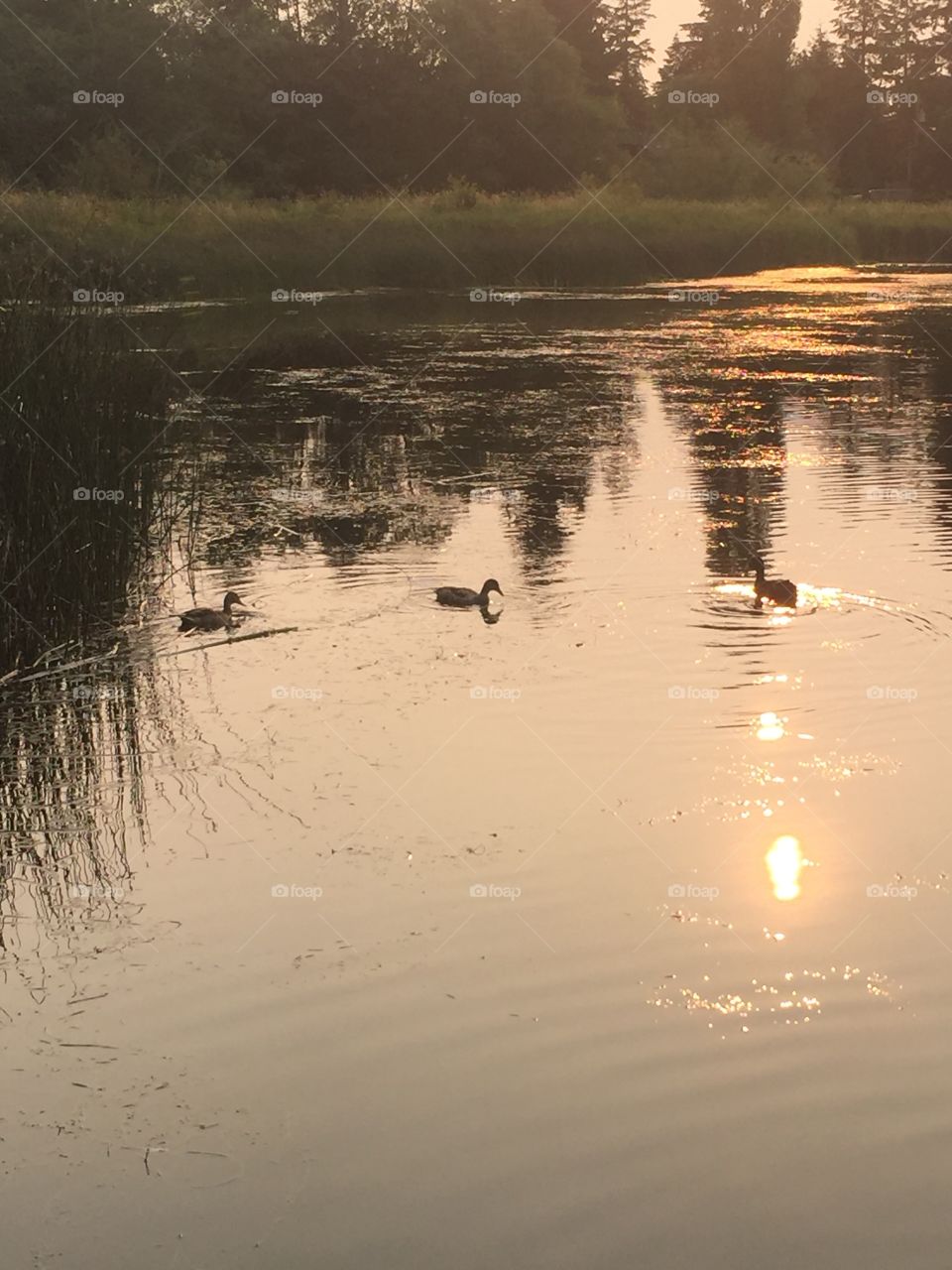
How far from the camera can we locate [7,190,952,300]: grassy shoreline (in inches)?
1240

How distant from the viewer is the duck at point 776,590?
1049 centimetres

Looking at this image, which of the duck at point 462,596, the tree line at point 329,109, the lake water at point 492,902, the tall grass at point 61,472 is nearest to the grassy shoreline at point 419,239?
the tree line at point 329,109

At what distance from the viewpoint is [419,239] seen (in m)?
36.5

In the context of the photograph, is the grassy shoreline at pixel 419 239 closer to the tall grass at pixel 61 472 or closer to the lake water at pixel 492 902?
the tall grass at pixel 61 472

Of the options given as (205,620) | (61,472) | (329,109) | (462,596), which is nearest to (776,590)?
(462,596)

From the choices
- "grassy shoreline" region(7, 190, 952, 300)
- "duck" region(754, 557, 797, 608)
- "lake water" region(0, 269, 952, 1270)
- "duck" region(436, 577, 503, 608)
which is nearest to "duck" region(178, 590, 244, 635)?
"lake water" region(0, 269, 952, 1270)

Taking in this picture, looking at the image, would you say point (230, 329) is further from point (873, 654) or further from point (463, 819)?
point (463, 819)

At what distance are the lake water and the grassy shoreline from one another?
1659 cm

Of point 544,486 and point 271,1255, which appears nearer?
point 271,1255

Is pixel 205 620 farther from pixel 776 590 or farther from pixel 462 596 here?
pixel 776 590

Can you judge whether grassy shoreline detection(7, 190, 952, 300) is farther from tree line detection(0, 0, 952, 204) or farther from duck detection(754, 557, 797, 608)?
duck detection(754, 557, 797, 608)

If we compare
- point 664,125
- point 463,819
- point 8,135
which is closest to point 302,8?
point 664,125

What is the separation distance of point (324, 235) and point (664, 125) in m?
40.8

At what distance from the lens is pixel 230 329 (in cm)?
2731
